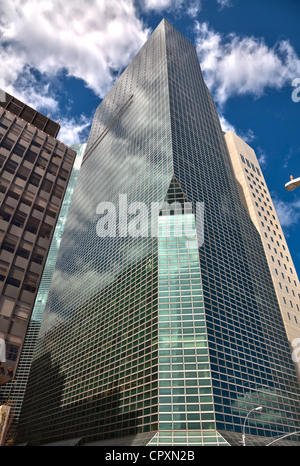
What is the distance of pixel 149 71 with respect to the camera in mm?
124438

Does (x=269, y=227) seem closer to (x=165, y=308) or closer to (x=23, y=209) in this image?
A: (x=165, y=308)

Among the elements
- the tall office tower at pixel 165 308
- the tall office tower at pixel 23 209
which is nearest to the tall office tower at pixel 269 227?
the tall office tower at pixel 165 308

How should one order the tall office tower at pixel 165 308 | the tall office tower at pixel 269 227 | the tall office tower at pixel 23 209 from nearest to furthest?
the tall office tower at pixel 23 209, the tall office tower at pixel 165 308, the tall office tower at pixel 269 227

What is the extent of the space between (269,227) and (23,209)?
78.7 meters

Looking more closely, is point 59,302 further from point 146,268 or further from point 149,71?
point 149,71

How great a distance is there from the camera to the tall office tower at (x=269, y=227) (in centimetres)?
8247

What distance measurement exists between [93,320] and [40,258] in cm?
4530

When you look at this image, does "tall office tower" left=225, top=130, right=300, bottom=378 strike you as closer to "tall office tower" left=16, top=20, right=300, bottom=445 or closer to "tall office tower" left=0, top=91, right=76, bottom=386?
"tall office tower" left=16, top=20, right=300, bottom=445

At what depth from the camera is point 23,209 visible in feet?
143

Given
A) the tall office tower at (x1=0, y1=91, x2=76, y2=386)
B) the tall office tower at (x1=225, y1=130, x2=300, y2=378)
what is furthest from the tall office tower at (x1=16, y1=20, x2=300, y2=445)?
the tall office tower at (x1=0, y1=91, x2=76, y2=386)

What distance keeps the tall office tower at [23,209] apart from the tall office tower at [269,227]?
2381 inches

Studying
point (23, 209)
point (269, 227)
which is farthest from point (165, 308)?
point (269, 227)

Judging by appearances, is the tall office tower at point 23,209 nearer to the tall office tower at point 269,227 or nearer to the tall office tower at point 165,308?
the tall office tower at point 165,308
